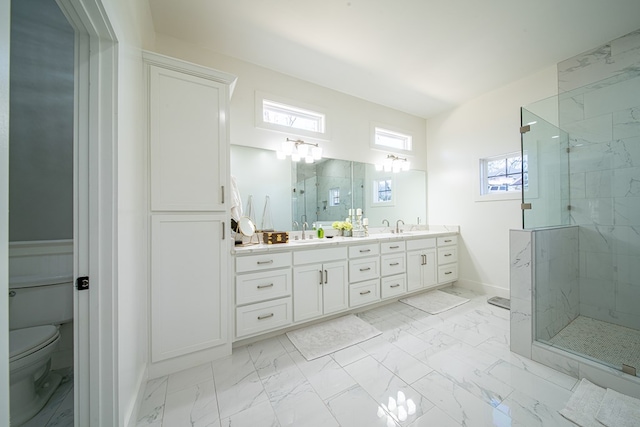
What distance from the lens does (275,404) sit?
1.41 m

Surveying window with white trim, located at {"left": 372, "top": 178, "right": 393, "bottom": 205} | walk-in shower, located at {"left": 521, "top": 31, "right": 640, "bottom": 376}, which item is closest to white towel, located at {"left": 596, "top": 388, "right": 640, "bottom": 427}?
walk-in shower, located at {"left": 521, "top": 31, "right": 640, "bottom": 376}

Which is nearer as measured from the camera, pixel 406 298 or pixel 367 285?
pixel 367 285

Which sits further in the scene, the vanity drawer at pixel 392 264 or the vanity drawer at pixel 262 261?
the vanity drawer at pixel 392 264

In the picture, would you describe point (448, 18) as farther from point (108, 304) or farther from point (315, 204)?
point (108, 304)

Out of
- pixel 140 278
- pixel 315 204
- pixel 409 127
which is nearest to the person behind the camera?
pixel 140 278

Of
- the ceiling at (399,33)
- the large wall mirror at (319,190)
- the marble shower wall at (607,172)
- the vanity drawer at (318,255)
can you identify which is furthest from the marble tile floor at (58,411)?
the marble shower wall at (607,172)

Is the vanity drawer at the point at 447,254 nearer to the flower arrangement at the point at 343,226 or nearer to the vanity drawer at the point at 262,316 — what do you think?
the flower arrangement at the point at 343,226

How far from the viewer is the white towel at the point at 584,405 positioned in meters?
1.26

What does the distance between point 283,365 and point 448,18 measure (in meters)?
3.16

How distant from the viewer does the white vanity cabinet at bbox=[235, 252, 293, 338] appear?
1948mm

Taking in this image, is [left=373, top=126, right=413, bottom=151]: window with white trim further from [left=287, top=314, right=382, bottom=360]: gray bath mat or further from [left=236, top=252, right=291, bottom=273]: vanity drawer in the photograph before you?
[left=287, top=314, right=382, bottom=360]: gray bath mat

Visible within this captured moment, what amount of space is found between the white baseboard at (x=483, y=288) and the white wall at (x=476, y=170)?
13 mm

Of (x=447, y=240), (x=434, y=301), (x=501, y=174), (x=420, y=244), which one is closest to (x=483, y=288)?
(x=447, y=240)

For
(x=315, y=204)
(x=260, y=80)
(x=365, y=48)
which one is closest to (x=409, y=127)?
(x=365, y=48)
